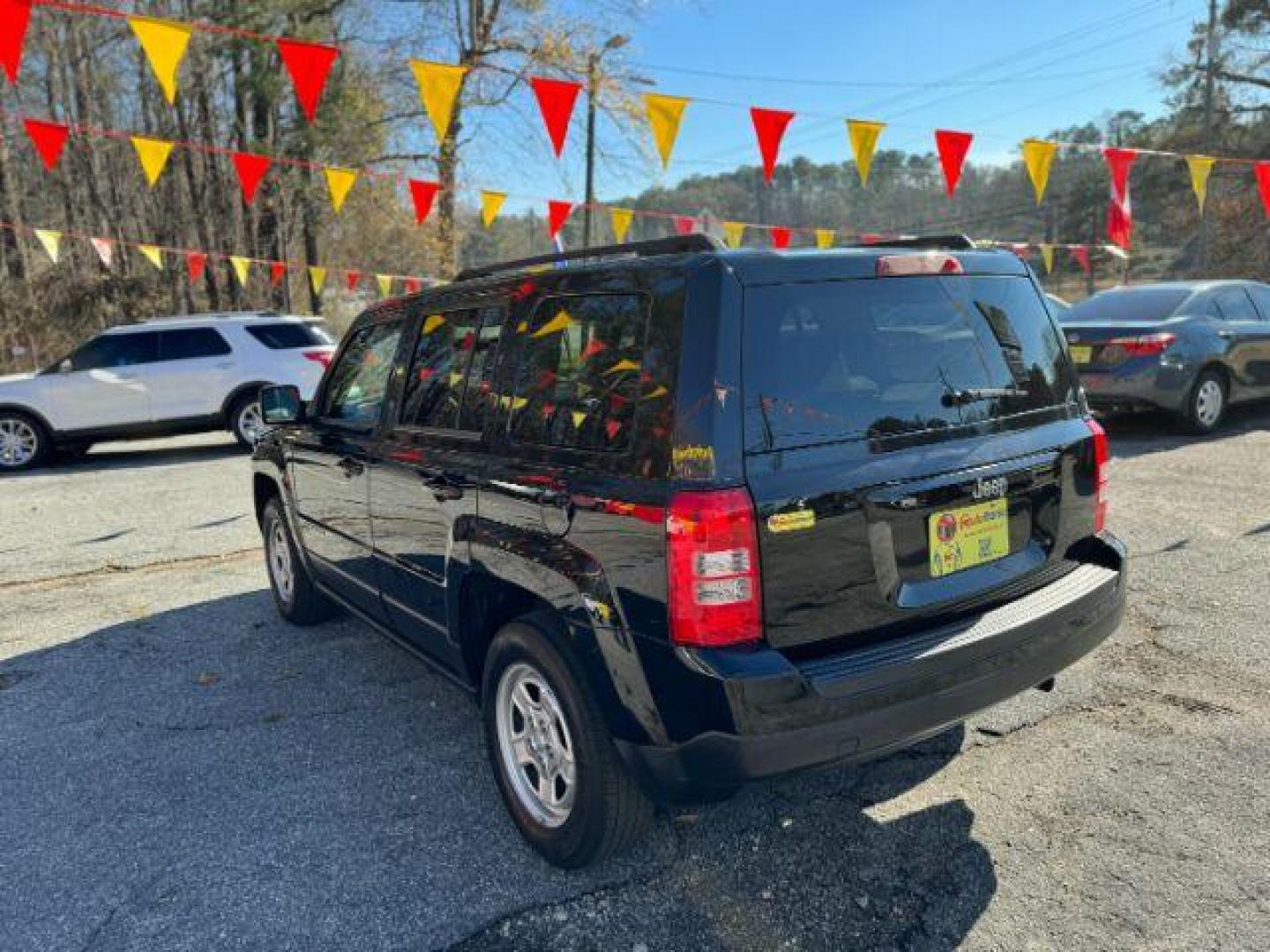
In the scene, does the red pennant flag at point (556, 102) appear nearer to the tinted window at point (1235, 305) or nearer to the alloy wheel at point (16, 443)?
the tinted window at point (1235, 305)

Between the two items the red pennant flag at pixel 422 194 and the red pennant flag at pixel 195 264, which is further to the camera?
the red pennant flag at pixel 195 264

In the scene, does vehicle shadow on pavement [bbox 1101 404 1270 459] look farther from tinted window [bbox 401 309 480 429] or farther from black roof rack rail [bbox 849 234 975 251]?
tinted window [bbox 401 309 480 429]

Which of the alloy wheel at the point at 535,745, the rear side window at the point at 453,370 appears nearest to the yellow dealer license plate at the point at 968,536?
the alloy wheel at the point at 535,745

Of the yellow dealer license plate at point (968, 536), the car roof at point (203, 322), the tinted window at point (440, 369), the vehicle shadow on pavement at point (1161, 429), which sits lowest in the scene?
the vehicle shadow on pavement at point (1161, 429)

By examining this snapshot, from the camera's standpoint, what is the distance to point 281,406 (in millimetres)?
4500

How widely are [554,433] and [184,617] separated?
142 inches

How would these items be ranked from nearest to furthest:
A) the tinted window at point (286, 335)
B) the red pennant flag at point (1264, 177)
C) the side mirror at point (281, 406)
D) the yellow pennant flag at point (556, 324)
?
1. the yellow pennant flag at point (556, 324)
2. the side mirror at point (281, 406)
3. the tinted window at point (286, 335)
4. the red pennant flag at point (1264, 177)

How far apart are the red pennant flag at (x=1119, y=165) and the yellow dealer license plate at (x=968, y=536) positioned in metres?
10.8

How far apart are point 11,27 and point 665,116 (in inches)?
244

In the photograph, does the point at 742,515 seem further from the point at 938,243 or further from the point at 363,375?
the point at 363,375

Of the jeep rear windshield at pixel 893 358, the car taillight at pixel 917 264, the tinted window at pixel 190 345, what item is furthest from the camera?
the tinted window at pixel 190 345

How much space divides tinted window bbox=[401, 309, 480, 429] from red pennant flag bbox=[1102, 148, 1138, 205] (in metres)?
11.0

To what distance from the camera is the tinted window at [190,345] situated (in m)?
11.5

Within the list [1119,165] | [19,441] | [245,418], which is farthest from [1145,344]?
[19,441]
